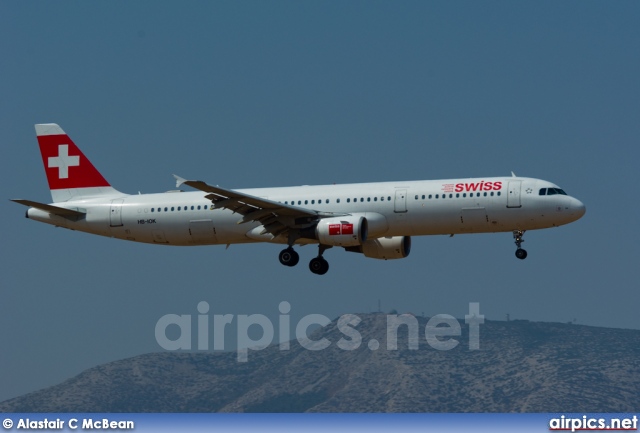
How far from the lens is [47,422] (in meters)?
54.9

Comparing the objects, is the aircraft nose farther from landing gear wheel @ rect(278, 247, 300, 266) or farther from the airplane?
landing gear wheel @ rect(278, 247, 300, 266)

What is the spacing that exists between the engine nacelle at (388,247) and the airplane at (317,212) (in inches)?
2.3

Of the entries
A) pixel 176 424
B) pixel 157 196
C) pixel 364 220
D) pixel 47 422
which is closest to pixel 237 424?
pixel 176 424

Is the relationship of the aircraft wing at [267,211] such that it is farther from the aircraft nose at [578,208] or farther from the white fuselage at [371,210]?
the aircraft nose at [578,208]

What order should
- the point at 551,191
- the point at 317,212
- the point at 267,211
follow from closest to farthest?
the point at 551,191 < the point at 267,211 < the point at 317,212

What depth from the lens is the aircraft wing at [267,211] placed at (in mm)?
64125

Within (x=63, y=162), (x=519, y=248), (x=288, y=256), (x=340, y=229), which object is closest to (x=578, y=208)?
(x=519, y=248)

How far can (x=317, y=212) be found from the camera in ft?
216

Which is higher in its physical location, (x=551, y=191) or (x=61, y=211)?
(x=551, y=191)

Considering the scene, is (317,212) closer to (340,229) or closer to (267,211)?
(340,229)

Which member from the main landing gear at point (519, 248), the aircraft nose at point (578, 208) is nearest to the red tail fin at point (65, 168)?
the main landing gear at point (519, 248)

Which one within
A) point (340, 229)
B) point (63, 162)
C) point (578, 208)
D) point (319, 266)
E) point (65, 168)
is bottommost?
point (319, 266)

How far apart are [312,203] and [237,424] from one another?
48.6 feet

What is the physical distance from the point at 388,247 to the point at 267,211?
28.2 ft
